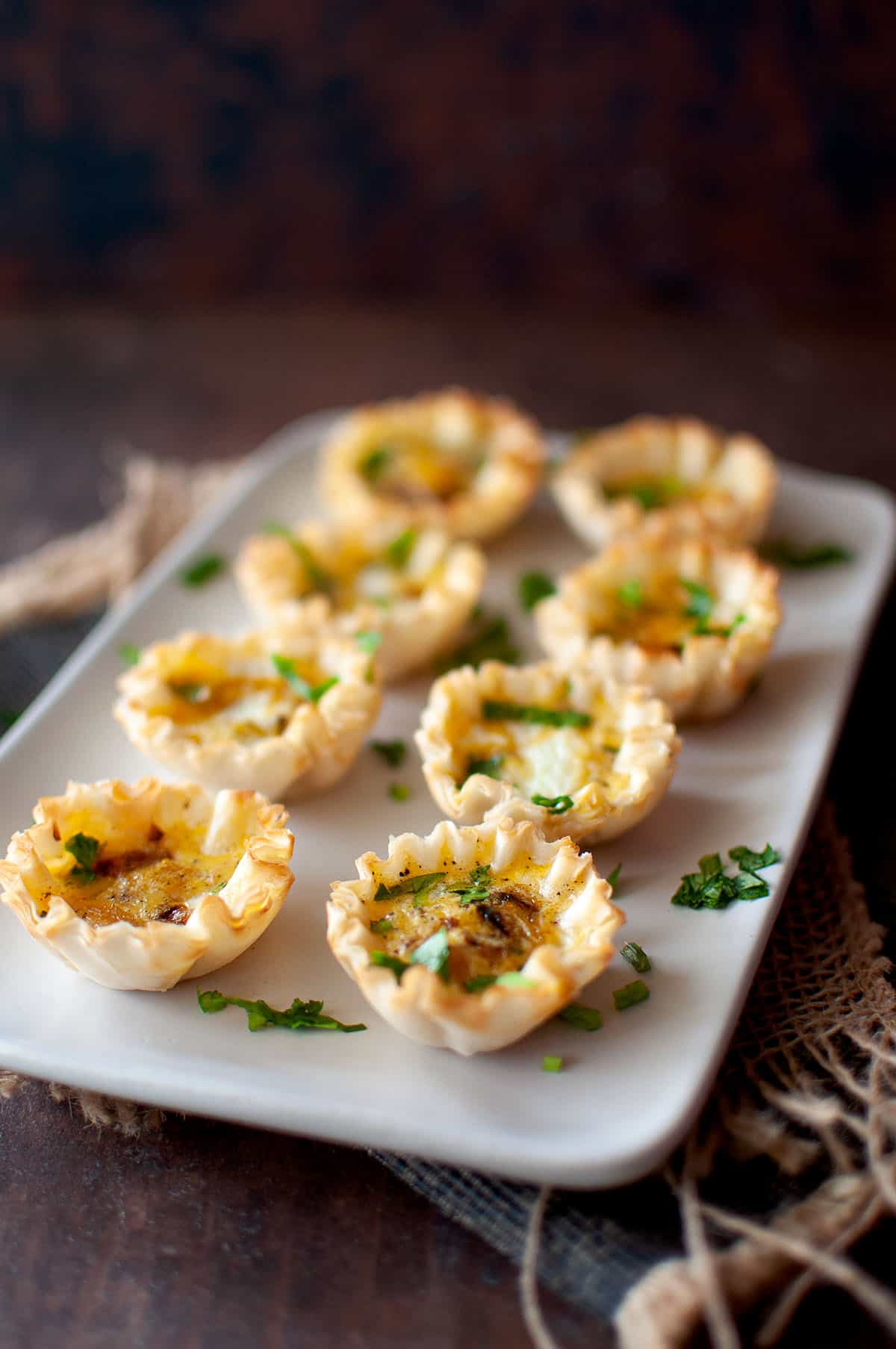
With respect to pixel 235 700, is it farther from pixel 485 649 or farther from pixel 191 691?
pixel 485 649

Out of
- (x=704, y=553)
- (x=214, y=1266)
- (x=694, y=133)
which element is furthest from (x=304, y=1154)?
(x=694, y=133)

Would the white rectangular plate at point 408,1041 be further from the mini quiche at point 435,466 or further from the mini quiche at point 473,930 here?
the mini quiche at point 435,466

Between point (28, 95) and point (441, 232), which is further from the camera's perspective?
point (441, 232)

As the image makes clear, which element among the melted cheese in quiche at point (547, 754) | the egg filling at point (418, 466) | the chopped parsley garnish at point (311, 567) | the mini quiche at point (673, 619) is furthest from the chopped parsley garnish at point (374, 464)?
the melted cheese in quiche at point (547, 754)

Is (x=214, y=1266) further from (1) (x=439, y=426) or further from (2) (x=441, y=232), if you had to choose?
(2) (x=441, y=232)

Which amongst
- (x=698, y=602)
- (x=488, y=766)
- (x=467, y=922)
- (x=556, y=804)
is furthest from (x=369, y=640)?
(x=467, y=922)

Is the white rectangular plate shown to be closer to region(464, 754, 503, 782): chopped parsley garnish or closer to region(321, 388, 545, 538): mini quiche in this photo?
region(464, 754, 503, 782): chopped parsley garnish

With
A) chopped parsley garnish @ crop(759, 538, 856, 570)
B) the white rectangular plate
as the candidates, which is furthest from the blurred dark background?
the white rectangular plate
